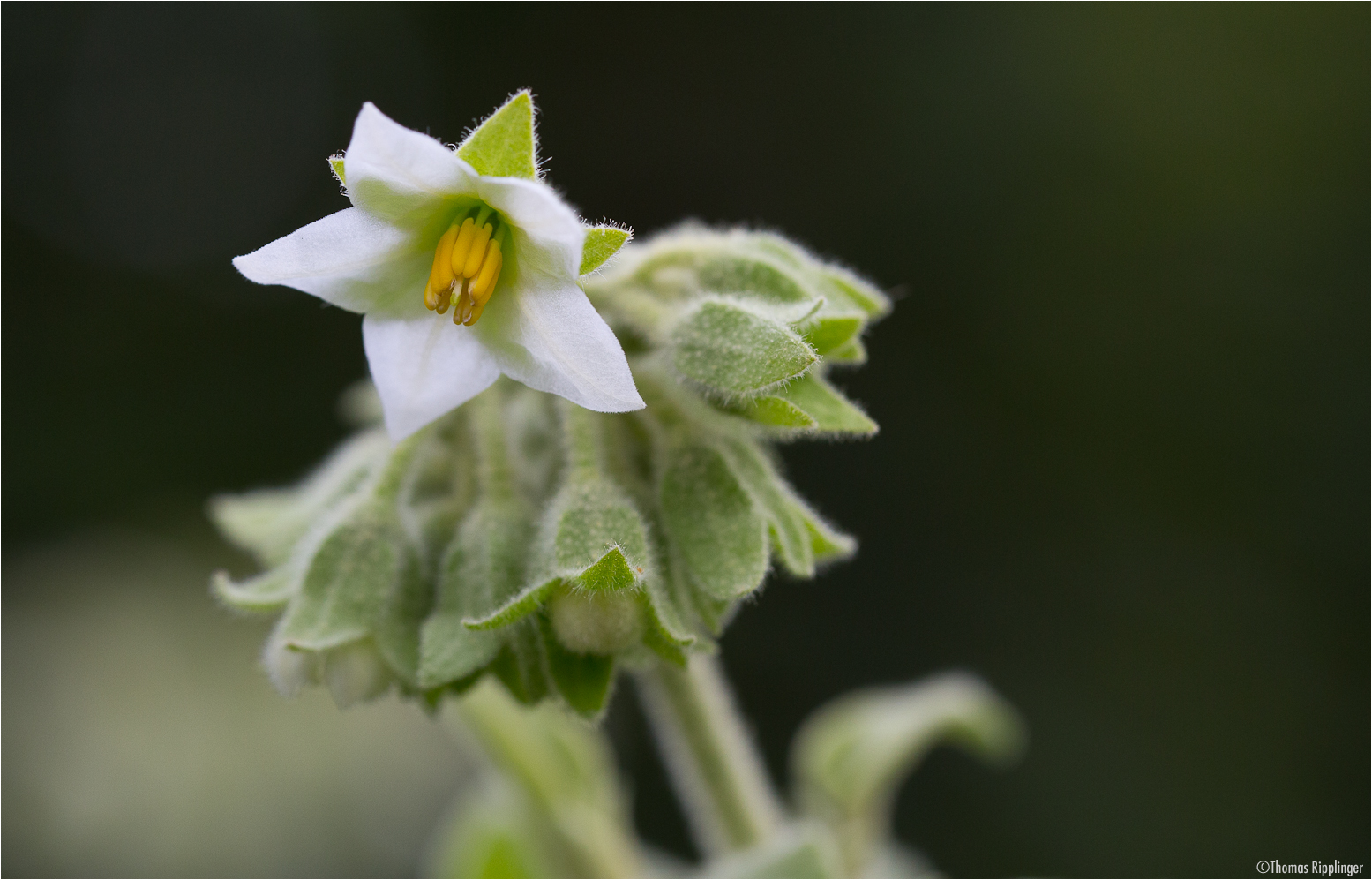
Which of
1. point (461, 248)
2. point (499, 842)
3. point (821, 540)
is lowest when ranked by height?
point (499, 842)

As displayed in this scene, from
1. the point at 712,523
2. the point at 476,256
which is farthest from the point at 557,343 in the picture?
the point at 712,523

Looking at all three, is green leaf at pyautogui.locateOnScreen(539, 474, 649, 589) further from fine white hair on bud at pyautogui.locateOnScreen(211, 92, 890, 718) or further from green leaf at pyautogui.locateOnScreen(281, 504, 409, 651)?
green leaf at pyautogui.locateOnScreen(281, 504, 409, 651)

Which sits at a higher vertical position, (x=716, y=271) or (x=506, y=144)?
(x=506, y=144)

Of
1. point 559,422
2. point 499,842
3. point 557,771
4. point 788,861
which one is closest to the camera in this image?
point 559,422

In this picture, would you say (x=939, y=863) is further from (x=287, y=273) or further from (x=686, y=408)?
(x=287, y=273)

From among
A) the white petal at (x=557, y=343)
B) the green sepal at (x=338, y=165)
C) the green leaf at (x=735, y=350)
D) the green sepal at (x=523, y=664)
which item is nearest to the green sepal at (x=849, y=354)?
the green leaf at (x=735, y=350)

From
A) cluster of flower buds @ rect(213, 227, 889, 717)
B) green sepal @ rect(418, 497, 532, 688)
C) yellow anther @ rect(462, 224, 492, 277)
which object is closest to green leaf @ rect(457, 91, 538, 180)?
yellow anther @ rect(462, 224, 492, 277)

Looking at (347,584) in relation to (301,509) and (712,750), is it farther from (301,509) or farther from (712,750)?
(712,750)

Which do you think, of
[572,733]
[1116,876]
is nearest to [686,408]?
[572,733]
